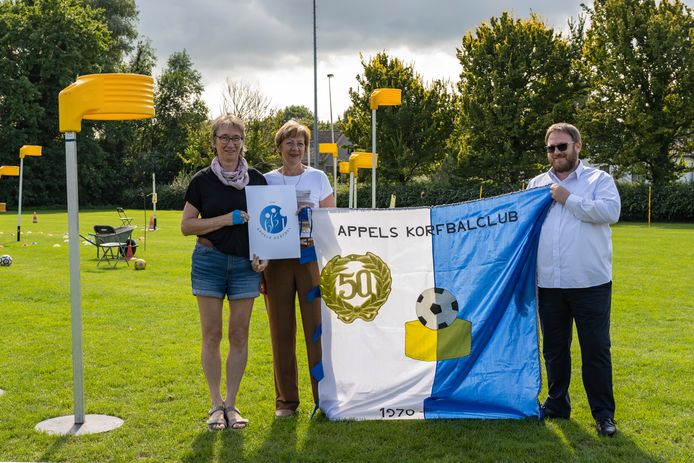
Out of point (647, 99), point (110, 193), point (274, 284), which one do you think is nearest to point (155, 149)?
point (110, 193)

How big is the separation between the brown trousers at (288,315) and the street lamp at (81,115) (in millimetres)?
1166

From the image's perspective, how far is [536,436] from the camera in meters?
4.52

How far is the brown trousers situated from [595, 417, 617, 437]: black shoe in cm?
189

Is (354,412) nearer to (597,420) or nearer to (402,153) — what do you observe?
(597,420)

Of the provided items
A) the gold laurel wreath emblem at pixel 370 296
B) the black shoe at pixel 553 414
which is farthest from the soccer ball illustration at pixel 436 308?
the black shoe at pixel 553 414

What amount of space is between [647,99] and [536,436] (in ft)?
111

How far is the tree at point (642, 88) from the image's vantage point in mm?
33188

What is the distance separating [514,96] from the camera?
3706 cm

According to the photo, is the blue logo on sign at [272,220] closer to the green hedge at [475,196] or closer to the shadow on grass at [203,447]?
the shadow on grass at [203,447]

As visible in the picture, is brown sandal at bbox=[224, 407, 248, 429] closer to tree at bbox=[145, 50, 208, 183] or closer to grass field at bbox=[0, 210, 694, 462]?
grass field at bbox=[0, 210, 694, 462]

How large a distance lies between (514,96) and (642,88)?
617cm

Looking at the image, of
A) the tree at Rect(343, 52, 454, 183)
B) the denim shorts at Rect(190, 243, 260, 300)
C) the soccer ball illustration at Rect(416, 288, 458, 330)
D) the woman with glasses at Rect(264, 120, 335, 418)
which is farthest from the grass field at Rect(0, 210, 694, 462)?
the tree at Rect(343, 52, 454, 183)

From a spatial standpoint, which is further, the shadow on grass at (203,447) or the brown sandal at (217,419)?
the brown sandal at (217,419)

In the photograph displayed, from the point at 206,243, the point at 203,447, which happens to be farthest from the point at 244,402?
the point at 206,243
